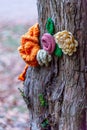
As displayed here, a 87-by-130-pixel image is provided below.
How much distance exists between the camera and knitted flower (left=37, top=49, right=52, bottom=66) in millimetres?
2262

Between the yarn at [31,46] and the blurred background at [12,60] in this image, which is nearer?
the yarn at [31,46]

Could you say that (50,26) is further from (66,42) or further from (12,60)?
(12,60)

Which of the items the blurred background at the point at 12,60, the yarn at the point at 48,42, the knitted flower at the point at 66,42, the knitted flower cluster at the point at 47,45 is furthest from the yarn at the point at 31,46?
the blurred background at the point at 12,60

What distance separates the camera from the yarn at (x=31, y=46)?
2326 millimetres

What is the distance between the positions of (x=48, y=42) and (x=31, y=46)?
176mm

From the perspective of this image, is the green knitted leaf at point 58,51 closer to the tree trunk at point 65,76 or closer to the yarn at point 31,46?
the tree trunk at point 65,76

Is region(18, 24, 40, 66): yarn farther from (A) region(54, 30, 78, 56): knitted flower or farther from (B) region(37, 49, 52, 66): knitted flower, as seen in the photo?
(A) region(54, 30, 78, 56): knitted flower

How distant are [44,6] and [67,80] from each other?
46 centimetres

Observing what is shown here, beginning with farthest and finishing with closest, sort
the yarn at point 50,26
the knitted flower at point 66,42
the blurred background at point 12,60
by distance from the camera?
the blurred background at point 12,60 → the yarn at point 50,26 → the knitted flower at point 66,42

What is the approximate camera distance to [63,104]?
2.30 meters

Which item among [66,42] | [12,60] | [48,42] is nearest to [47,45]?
[48,42]

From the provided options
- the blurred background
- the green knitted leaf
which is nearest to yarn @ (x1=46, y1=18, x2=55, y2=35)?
the green knitted leaf

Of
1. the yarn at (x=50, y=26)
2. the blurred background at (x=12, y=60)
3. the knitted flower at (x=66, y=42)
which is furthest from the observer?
the blurred background at (x=12, y=60)

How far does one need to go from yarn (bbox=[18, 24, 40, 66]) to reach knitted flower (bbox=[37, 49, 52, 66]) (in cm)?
4
